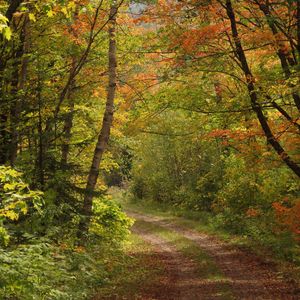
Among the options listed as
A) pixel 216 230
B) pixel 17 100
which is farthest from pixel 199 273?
pixel 216 230

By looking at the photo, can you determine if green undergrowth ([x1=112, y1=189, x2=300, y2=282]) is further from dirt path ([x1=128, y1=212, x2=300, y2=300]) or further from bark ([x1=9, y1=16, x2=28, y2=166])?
bark ([x1=9, y1=16, x2=28, y2=166])

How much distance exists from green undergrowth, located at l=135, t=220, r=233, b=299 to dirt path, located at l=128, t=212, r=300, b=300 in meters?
0.18

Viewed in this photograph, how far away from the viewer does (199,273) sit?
502 inches

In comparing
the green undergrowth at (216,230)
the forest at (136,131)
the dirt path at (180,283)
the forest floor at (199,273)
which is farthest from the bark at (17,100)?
the green undergrowth at (216,230)

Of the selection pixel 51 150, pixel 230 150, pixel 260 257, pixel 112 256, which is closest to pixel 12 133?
pixel 51 150

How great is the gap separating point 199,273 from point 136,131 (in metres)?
5.98

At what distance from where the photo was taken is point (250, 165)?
12.8 meters

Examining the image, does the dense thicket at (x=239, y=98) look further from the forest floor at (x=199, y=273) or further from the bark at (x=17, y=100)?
the bark at (x=17, y=100)

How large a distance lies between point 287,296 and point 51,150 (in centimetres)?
741

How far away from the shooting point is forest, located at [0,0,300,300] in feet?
30.7

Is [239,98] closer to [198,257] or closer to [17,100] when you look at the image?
[17,100]

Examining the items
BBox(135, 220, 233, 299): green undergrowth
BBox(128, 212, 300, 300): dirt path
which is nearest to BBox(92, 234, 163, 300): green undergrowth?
BBox(128, 212, 300, 300): dirt path

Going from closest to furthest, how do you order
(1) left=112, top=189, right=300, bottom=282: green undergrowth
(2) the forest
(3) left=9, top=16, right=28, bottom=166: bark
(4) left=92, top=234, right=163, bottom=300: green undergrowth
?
(2) the forest < (4) left=92, top=234, right=163, bottom=300: green undergrowth < (3) left=9, top=16, right=28, bottom=166: bark < (1) left=112, top=189, right=300, bottom=282: green undergrowth

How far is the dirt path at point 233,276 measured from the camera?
10195mm
